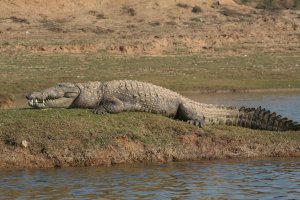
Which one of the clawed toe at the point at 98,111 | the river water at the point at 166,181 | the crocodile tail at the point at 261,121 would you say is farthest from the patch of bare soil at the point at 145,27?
the river water at the point at 166,181

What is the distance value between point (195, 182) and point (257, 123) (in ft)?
8.73

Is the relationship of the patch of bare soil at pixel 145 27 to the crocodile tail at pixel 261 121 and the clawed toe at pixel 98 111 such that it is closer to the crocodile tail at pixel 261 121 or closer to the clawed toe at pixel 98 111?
the crocodile tail at pixel 261 121

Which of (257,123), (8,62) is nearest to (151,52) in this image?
(8,62)

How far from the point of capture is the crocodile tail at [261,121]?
12109 mm

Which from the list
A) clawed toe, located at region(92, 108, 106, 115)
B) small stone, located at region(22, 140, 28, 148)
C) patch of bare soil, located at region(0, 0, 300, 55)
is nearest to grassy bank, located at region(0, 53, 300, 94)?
patch of bare soil, located at region(0, 0, 300, 55)

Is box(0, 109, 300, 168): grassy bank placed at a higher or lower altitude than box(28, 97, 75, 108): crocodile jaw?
lower

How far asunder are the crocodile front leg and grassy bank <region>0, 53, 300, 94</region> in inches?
435

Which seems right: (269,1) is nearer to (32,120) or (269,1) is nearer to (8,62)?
(8,62)

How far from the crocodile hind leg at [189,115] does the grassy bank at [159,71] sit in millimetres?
11135

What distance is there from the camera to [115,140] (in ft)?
35.7

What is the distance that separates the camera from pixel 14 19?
38.3 metres

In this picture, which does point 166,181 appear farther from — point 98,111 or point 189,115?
point 189,115

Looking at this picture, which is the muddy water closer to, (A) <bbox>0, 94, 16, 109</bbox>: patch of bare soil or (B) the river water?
(B) the river water

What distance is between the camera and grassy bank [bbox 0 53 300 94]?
24031 millimetres
